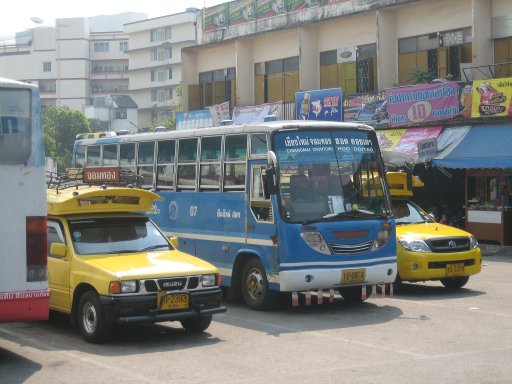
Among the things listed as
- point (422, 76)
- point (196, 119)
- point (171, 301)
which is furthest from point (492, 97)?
point (171, 301)

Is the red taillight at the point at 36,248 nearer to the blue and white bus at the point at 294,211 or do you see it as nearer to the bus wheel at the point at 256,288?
the blue and white bus at the point at 294,211

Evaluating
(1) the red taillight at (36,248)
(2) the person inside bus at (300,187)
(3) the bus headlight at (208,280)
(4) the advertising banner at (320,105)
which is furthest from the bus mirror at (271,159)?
→ (4) the advertising banner at (320,105)

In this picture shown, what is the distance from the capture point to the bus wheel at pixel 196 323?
440 inches

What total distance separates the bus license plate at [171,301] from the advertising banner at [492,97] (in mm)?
16218

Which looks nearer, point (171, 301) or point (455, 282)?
point (171, 301)

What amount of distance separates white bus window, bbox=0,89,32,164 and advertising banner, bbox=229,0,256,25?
92.3 feet

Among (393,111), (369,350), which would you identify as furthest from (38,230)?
(393,111)

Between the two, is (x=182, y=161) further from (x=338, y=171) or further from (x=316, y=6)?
(x=316, y=6)

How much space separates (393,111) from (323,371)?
65.6 ft

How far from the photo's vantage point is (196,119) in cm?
3703

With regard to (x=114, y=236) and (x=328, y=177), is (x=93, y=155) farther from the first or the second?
(x=328, y=177)

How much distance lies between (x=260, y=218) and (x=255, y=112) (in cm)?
2155

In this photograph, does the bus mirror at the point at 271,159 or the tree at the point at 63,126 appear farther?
the tree at the point at 63,126

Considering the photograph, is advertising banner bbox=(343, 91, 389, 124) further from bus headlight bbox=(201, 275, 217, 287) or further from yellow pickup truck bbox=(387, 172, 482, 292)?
bus headlight bbox=(201, 275, 217, 287)
